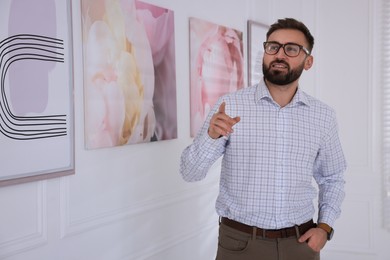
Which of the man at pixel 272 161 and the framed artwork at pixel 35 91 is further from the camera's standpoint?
the man at pixel 272 161

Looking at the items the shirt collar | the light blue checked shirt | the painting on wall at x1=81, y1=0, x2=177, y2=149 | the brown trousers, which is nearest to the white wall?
the painting on wall at x1=81, y1=0, x2=177, y2=149

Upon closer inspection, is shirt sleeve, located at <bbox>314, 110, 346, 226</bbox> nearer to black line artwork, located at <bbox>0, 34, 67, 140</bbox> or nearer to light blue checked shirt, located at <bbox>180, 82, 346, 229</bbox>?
light blue checked shirt, located at <bbox>180, 82, 346, 229</bbox>

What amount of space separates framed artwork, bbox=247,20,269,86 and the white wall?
80 millimetres

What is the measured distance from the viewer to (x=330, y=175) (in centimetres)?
213

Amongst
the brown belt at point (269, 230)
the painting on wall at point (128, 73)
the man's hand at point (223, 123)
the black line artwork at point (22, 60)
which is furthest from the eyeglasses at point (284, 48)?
the black line artwork at point (22, 60)

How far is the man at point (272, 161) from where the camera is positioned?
6.21 feet

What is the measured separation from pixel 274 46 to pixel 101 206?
1057mm

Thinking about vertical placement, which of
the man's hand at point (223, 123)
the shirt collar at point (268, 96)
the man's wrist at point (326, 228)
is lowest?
the man's wrist at point (326, 228)

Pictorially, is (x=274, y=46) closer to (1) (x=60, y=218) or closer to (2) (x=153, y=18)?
(2) (x=153, y=18)

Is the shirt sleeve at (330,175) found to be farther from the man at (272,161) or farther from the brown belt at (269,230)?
the brown belt at (269,230)

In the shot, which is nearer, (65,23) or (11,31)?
(11,31)

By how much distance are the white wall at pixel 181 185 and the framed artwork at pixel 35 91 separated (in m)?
0.08

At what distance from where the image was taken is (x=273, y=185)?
1900 millimetres

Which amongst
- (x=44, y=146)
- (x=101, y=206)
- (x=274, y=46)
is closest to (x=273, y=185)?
(x=274, y=46)
